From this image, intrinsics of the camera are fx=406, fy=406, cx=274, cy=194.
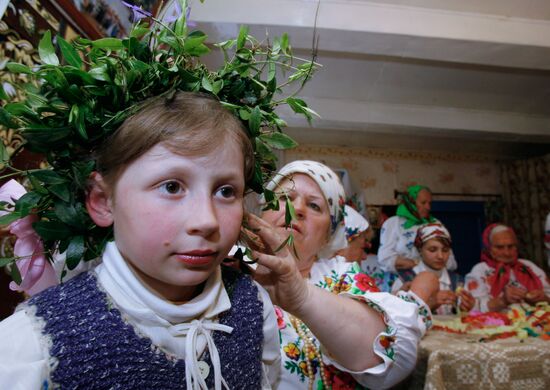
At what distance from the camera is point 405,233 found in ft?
11.9

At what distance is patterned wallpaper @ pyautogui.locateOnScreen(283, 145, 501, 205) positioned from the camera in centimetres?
602

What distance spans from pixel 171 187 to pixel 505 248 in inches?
135

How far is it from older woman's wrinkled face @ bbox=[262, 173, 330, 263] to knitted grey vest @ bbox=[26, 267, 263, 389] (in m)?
0.56

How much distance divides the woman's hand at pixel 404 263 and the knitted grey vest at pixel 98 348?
2.93 m

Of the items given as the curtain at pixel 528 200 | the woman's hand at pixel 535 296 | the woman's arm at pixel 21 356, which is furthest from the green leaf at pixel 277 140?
the curtain at pixel 528 200

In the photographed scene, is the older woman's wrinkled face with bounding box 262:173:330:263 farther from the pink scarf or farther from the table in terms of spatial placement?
the pink scarf

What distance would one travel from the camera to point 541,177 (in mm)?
6086

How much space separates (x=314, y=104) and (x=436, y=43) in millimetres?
1647

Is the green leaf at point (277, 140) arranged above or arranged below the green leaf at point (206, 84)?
below

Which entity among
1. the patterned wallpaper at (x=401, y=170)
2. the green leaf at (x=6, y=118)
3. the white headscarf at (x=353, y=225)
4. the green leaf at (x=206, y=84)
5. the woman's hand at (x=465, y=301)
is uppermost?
the patterned wallpaper at (x=401, y=170)

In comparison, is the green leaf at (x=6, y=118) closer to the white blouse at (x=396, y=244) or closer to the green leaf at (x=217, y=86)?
the green leaf at (x=217, y=86)

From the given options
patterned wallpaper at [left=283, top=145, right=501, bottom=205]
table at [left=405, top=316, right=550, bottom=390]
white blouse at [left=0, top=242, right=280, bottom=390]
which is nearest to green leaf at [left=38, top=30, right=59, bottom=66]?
white blouse at [left=0, top=242, right=280, bottom=390]

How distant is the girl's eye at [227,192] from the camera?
2.21 feet

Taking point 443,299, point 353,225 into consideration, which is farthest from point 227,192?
point 443,299
